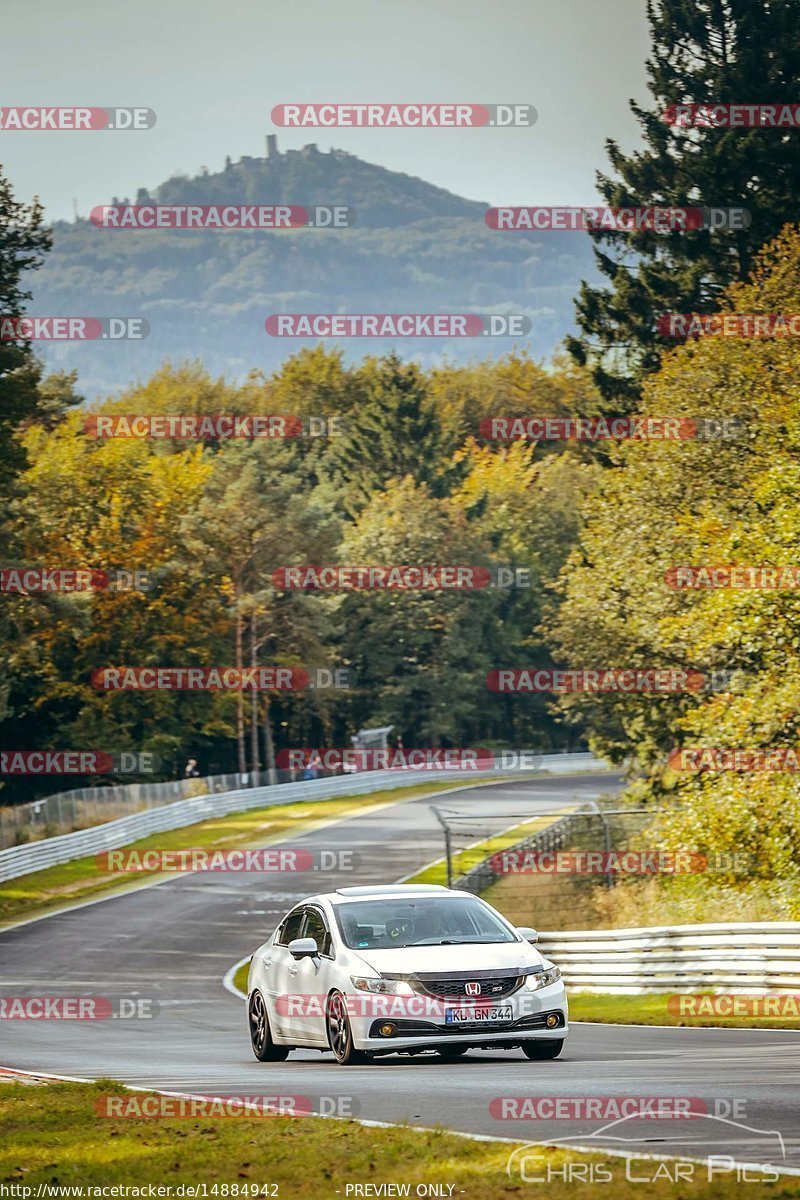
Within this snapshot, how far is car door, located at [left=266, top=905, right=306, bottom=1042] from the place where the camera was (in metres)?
15.1

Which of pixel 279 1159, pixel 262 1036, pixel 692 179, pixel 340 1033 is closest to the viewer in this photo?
pixel 279 1159

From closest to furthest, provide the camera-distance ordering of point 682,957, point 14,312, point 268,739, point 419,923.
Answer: point 419,923, point 682,957, point 14,312, point 268,739

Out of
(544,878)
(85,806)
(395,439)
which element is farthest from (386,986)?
(395,439)

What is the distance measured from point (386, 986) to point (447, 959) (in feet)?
1.69

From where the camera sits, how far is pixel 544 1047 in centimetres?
1407

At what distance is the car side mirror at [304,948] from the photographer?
47.6 feet

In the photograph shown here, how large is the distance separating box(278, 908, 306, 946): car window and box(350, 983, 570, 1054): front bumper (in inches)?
79.1

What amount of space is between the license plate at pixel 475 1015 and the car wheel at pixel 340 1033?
85cm

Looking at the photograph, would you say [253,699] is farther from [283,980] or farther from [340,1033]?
[340,1033]

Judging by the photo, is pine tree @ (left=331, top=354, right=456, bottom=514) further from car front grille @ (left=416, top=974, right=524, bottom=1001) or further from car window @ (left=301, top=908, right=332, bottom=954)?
car front grille @ (left=416, top=974, right=524, bottom=1001)

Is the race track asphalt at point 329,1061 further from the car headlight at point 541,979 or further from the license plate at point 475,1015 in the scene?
the car headlight at point 541,979

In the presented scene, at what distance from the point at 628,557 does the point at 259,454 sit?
46229 mm

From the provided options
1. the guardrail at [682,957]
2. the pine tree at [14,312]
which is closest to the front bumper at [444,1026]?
the guardrail at [682,957]

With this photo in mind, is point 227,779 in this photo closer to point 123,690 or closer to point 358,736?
point 123,690
